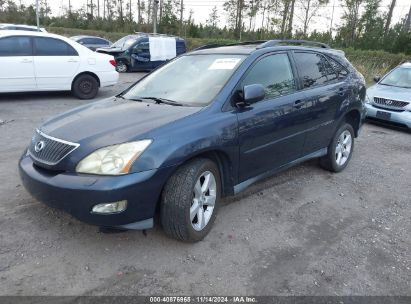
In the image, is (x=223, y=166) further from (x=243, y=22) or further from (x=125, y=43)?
(x=243, y=22)

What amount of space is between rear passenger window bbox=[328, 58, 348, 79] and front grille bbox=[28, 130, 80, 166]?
3679mm

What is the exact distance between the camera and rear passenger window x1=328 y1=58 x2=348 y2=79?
16.6ft

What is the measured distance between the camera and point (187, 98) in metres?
3.57

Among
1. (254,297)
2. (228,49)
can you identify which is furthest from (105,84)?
(254,297)

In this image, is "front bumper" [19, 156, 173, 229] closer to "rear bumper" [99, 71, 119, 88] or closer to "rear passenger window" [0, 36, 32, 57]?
"rear passenger window" [0, 36, 32, 57]

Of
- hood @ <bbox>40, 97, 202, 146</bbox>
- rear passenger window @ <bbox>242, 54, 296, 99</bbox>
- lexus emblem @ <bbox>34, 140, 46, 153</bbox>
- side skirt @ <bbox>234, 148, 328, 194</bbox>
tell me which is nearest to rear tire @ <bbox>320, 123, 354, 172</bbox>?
side skirt @ <bbox>234, 148, 328, 194</bbox>

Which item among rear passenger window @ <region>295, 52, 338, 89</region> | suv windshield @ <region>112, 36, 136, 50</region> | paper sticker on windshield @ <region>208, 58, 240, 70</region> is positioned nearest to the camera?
paper sticker on windshield @ <region>208, 58, 240, 70</region>

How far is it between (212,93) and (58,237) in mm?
1882

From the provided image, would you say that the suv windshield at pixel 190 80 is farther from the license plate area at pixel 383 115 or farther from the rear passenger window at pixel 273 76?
the license plate area at pixel 383 115

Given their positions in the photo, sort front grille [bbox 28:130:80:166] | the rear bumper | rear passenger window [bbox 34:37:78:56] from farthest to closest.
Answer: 1. the rear bumper
2. rear passenger window [bbox 34:37:78:56]
3. front grille [bbox 28:130:80:166]

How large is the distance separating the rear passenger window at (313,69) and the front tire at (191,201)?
6.01ft

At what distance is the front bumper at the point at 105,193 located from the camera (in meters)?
2.68

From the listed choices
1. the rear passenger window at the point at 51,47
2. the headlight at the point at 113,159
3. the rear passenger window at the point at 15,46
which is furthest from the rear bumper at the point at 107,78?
the headlight at the point at 113,159

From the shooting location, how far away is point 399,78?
360 inches
